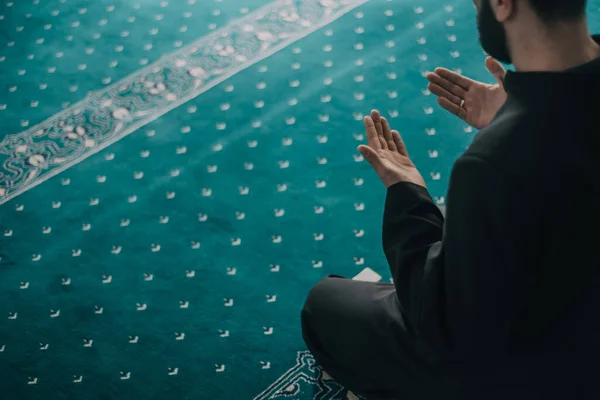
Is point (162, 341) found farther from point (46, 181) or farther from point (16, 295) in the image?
point (46, 181)

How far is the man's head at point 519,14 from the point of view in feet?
3.19

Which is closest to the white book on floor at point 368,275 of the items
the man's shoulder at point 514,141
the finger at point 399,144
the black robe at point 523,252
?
the finger at point 399,144

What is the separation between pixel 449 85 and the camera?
1587mm

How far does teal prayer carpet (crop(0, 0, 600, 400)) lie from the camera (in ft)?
6.23

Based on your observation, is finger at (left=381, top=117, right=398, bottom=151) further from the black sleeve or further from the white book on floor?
the white book on floor

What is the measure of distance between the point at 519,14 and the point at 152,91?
183 centimetres

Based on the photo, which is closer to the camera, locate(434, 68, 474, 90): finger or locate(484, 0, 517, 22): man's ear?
locate(484, 0, 517, 22): man's ear

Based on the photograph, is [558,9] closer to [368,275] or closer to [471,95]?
[471,95]

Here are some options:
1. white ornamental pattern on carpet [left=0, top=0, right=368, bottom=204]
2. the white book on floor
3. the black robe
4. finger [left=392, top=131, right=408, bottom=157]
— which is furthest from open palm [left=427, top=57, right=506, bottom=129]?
white ornamental pattern on carpet [left=0, top=0, right=368, bottom=204]

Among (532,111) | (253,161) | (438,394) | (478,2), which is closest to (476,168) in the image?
(532,111)

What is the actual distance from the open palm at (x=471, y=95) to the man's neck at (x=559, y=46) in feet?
1.55

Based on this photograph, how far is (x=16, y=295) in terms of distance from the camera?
6.73 feet

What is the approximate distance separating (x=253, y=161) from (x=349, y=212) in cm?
37

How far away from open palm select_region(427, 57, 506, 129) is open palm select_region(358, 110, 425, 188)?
14cm
